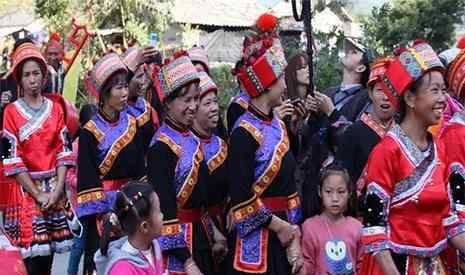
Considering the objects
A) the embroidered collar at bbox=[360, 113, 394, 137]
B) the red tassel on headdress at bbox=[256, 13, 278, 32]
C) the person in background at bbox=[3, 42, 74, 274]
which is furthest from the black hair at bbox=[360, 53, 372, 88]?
the person in background at bbox=[3, 42, 74, 274]

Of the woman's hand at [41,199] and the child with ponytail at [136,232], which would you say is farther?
the woman's hand at [41,199]

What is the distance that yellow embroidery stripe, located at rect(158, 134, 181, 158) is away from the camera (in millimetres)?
5457


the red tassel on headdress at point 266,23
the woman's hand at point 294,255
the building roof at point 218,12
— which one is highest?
the building roof at point 218,12

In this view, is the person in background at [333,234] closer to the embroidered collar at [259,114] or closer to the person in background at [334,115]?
the person in background at [334,115]

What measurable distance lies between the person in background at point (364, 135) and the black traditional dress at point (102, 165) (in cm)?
140

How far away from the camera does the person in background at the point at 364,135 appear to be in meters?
5.98

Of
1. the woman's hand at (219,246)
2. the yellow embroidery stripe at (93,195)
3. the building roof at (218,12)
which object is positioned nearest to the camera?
the woman's hand at (219,246)

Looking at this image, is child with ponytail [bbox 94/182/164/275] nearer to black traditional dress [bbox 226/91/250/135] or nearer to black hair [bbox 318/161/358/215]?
black hair [bbox 318/161/358/215]

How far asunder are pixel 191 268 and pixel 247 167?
0.66 meters

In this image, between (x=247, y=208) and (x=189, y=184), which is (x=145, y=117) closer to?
(x=189, y=184)

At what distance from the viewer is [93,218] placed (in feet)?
20.5

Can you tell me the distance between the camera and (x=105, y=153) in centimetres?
618

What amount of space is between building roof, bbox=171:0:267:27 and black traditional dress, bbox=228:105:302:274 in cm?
3069

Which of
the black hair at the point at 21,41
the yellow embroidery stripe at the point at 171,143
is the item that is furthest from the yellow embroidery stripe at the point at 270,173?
the black hair at the point at 21,41
